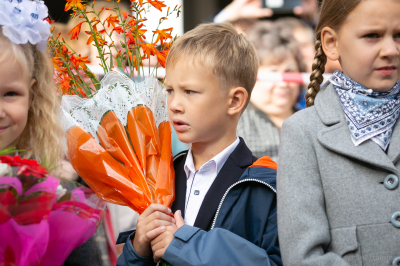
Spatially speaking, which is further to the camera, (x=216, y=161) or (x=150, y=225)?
(x=216, y=161)

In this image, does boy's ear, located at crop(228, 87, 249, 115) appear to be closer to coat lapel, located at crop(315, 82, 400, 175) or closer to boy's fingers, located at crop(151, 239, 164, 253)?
coat lapel, located at crop(315, 82, 400, 175)

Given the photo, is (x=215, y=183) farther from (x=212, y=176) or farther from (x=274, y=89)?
(x=274, y=89)

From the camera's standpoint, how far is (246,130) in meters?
3.93

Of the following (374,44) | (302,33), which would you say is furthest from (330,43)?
(302,33)

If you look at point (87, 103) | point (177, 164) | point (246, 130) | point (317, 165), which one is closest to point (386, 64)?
point (317, 165)

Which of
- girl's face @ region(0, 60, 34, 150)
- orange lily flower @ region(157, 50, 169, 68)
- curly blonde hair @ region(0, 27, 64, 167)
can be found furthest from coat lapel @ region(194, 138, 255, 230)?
girl's face @ region(0, 60, 34, 150)

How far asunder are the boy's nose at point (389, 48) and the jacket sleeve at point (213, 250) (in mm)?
786

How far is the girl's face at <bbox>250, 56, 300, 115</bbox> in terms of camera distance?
163 inches

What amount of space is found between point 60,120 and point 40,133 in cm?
10

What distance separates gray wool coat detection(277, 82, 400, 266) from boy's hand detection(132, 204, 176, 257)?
18.1 inches

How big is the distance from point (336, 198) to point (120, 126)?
2.96ft

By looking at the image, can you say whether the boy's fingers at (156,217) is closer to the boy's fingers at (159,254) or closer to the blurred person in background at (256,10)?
the boy's fingers at (159,254)

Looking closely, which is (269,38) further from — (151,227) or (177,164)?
(151,227)

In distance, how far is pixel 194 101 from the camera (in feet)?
5.56
